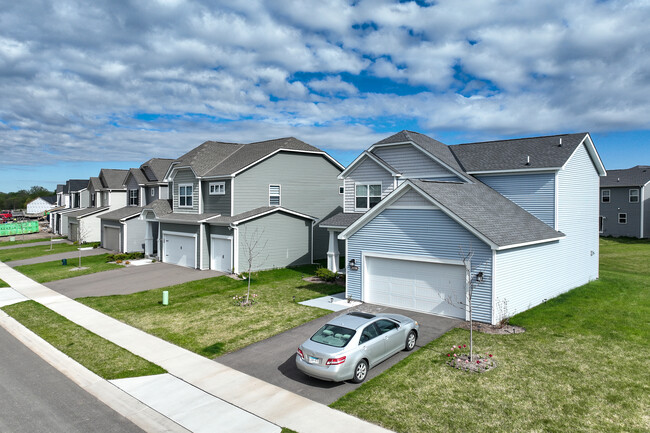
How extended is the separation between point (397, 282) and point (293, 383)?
27.7 feet

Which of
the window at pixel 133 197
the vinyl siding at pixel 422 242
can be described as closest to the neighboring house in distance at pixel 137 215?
the window at pixel 133 197

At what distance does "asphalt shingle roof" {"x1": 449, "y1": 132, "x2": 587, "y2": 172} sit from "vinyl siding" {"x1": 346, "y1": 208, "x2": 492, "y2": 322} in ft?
26.8

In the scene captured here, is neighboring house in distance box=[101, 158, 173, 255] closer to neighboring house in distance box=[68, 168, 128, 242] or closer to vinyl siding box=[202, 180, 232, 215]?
neighboring house in distance box=[68, 168, 128, 242]

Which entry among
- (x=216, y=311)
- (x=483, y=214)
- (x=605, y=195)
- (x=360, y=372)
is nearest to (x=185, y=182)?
(x=216, y=311)

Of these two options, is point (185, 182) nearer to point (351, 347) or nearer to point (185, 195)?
point (185, 195)

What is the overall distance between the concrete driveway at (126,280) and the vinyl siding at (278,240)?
283 cm

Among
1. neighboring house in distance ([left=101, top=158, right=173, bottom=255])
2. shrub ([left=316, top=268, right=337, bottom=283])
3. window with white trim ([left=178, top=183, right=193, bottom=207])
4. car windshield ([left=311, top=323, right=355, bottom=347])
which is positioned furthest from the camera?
neighboring house in distance ([left=101, top=158, right=173, bottom=255])

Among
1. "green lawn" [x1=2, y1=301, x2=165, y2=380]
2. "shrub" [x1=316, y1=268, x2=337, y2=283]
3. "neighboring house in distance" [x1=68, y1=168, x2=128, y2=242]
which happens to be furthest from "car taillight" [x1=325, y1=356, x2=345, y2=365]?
"neighboring house in distance" [x1=68, y1=168, x2=128, y2=242]

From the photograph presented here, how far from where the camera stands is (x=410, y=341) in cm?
1374

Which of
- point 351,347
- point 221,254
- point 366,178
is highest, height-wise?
point 366,178

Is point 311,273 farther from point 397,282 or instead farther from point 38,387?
point 38,387

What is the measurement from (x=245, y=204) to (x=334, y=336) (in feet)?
63.9

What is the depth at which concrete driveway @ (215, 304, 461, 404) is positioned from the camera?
11140 millimetres

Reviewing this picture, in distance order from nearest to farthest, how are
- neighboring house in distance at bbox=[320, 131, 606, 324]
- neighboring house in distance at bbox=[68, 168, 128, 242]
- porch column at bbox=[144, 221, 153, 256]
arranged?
1. neighboring house in distance at bbox=[320, 131, 606, 324]
2. porch column at bbox=[144, 221, 153, 256]
3. neighboring house in distance at bbox=[68, 168, 128, 242]
